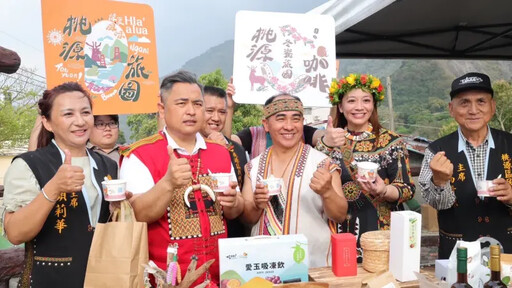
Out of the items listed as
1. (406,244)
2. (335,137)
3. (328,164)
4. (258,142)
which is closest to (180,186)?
(328,164)

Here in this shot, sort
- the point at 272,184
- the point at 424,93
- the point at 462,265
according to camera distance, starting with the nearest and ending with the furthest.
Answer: the point at 462,265, the point at 272,184, the point at 424,93

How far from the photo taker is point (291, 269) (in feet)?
6.37

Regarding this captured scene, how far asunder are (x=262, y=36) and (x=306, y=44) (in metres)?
0.41

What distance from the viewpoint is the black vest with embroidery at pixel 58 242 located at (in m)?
2.18

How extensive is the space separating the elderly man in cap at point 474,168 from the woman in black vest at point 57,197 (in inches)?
89.1

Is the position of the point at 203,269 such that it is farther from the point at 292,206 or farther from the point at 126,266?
the point at 292,206

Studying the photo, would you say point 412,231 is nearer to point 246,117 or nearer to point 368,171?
point 368,171

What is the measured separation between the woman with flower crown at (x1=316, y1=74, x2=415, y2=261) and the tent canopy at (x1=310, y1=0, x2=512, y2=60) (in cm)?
97

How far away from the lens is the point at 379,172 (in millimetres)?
2865

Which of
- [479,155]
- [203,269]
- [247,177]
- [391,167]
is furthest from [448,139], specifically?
[203,269]

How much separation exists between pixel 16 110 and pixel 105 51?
29820 millimetres

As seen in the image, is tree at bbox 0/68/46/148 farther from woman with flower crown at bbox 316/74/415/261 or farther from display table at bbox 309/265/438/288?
display table at bbox 309/265/438/288

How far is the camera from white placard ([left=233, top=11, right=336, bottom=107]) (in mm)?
3629

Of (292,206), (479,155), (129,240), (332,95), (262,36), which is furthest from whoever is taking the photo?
(262,36)
